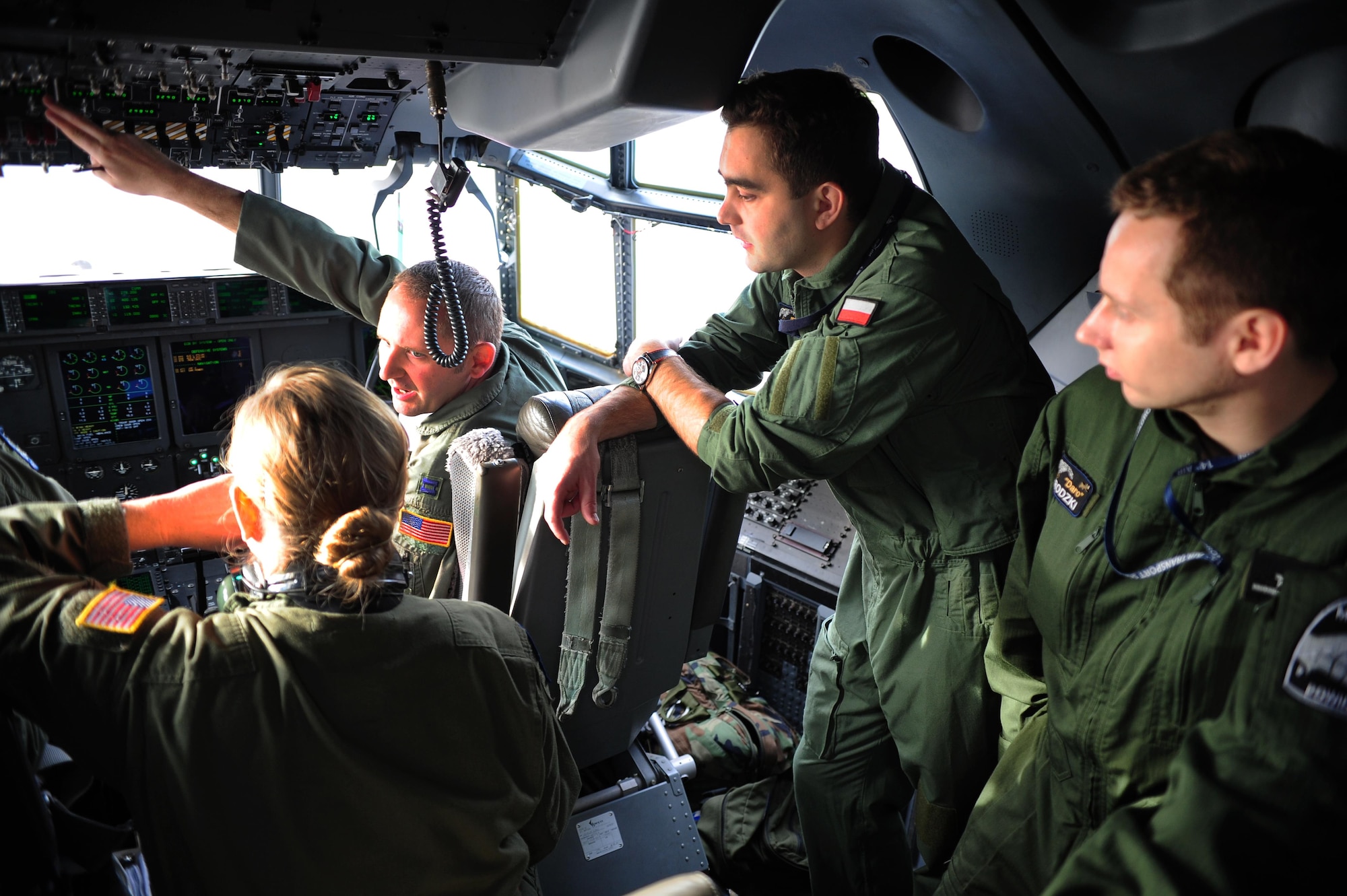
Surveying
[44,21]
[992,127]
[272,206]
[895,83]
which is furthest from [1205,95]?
[272,206]

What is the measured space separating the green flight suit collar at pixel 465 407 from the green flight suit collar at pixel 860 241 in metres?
0.81

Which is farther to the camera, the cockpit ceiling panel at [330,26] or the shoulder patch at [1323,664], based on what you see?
the cockpit ceiling panel at [330,26]

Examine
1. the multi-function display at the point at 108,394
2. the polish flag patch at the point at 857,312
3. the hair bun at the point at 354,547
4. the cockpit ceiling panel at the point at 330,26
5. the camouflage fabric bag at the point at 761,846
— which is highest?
the cockpit ceiling panel at the point at 330,26

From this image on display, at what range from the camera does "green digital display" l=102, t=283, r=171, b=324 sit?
3.31 meters

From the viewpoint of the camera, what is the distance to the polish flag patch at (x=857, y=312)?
1.50m

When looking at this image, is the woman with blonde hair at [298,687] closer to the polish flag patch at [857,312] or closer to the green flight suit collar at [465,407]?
the polish flag patch at [857,312]

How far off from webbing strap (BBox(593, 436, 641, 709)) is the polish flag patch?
0.43m

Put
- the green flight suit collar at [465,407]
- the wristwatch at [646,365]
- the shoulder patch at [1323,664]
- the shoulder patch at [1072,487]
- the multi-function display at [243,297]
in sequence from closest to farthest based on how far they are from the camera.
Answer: the shoulder patch at [1323,664] → the shoulder patch at [1072,487] → the wristwatch at [646,365] → the green flight suit collar at [465,407] → the multi-function display at [243,297]

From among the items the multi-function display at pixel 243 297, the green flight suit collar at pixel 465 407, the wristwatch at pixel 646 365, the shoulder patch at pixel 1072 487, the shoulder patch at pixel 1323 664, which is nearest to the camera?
the shoulder patch at pixel 1323 664

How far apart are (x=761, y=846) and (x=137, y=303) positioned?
2.81m

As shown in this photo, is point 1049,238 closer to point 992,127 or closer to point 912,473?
point 992,127

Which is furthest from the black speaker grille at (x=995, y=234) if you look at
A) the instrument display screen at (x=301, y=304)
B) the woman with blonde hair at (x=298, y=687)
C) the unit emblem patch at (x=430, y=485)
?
the instrument display screen at (x=301, y=304)

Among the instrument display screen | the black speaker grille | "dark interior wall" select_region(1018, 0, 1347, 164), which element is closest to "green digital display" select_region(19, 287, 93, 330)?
the instrument display screen

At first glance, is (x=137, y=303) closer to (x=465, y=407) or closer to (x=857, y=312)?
(x=465, y=407)
